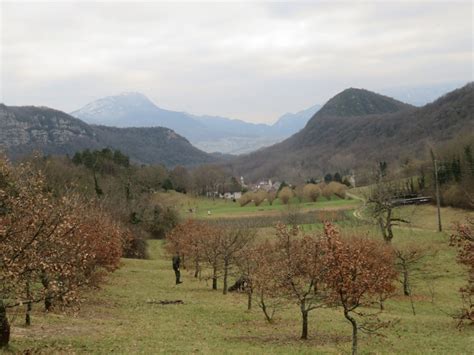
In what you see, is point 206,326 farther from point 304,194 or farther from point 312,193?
point 304,194

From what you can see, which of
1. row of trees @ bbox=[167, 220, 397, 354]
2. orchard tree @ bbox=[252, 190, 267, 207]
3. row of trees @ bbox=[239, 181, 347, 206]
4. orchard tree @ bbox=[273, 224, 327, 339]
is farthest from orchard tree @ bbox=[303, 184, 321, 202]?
orchard tree @ bbox=[273, 224, 327, 339]

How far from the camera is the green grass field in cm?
1988

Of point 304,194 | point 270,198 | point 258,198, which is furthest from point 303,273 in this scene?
point 270,198

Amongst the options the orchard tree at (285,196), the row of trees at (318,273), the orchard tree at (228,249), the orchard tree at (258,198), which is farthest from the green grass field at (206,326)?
the orchard tree at (258,198)

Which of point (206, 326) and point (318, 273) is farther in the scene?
point (206, 326)

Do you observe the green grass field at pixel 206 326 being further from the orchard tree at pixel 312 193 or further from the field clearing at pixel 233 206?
the orchard tree at pixel 312 193

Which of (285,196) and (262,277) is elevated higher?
(285,196)

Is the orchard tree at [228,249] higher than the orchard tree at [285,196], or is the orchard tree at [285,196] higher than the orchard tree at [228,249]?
the orchard tree at [285,196]

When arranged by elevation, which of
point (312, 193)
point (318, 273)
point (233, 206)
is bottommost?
point (233, 206)

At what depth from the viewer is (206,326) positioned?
25.8 m

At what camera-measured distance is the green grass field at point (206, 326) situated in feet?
65.2

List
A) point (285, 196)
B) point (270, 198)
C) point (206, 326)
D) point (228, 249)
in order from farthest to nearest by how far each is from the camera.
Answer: point (270, 198) < point (285, 196) < point (228, 249) < point (206, 326)

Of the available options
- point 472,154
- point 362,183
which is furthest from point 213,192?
point 472,154

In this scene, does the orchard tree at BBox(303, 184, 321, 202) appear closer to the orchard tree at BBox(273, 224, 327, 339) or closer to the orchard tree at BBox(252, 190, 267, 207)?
the orchard tree at BBox(252, 190, 267, 207)
